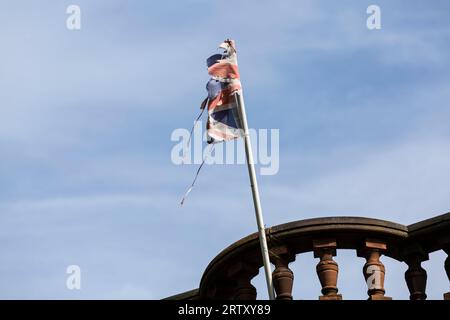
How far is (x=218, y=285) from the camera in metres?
40.2

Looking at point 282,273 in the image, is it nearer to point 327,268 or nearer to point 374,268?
point 327,268

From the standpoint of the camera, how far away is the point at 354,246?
37844 mm

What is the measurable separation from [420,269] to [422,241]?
87cm

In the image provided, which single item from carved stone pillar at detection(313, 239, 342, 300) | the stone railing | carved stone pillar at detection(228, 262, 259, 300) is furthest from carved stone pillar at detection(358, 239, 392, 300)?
carved stone pillar at detection(228, 262, 259, 300)

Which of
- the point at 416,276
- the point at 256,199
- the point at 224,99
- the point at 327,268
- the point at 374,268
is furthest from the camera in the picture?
the point at 416,276

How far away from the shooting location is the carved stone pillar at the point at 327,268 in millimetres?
36875

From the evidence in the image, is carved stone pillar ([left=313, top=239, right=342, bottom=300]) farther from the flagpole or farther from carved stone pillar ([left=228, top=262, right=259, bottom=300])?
carved stone pillar ([left=228, top=262, right=259, bottom=300])

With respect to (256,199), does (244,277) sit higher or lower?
lower

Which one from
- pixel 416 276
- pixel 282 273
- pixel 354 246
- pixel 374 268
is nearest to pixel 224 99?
pixel 282 273

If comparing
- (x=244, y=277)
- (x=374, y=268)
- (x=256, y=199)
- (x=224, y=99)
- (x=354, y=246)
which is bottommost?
(x=374, y=268)

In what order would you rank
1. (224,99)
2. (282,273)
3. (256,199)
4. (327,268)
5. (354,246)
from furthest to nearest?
1. (354,246)
2. (282,273)
3. (327,268)
4. (224,99)
5. (256,199)

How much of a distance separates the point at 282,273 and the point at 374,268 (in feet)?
8.90
